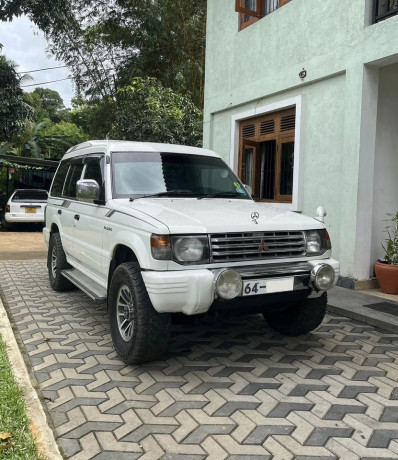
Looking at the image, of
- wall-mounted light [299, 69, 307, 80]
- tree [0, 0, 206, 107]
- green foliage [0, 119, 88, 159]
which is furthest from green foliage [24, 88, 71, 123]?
wall-mounted light [299, 69, 307, 80]

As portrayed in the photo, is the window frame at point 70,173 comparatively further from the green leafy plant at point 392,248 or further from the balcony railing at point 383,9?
the balcony railing at point 383,9

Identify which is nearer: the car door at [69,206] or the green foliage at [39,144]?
the car door at [69,206]

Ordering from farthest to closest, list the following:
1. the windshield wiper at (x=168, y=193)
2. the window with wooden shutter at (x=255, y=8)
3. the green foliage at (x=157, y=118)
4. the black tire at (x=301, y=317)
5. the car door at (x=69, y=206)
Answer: the green foliage at (x=157, y=118) → the window with wooden shutter at (x=255, y=8) → the car door at (x=69, y=206) → the windshield wiper at (x=168, y=193) → the black tire at (x=301, y=317)

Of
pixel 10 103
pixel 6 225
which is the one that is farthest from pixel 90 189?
pixel 6 225

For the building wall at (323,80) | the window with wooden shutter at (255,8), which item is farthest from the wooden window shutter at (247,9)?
the building wall at (323,80)

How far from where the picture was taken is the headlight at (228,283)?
10.6 feet

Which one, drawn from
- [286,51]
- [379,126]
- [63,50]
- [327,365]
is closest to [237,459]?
[327,365]

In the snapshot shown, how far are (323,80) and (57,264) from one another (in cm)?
479

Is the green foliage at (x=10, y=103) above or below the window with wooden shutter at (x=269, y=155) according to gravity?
above

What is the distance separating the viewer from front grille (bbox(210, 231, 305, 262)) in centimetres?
339

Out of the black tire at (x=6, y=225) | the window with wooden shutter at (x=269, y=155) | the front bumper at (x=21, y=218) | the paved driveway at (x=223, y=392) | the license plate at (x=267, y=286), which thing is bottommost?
the paved driveway at (x=223, y=392)

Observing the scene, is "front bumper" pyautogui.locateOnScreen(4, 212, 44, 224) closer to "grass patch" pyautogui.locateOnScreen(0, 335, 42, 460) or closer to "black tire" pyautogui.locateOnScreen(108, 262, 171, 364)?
"black tire" pyautogui.locateOnScreen(108, 262, 171, 364)

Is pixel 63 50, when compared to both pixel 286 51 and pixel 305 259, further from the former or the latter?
pixel 305 259

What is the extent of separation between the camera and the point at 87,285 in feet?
15.4
